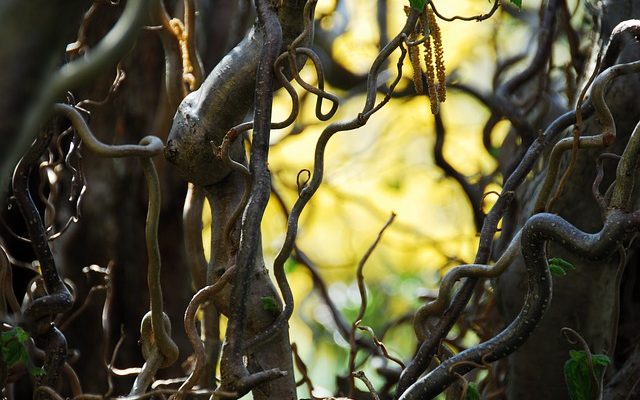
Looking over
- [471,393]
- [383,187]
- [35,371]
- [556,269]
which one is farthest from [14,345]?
[383,187]

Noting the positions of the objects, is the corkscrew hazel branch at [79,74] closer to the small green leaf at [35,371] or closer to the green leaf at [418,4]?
the green leaf at [418,4]

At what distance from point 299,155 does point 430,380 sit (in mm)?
2777

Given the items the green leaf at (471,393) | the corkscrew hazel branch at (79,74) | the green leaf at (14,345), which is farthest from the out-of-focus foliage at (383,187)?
the corkscrew hazel branch at (79,74)

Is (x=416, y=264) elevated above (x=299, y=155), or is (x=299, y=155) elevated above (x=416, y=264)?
(x=299, y=155)

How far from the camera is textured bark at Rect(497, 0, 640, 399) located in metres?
1.58

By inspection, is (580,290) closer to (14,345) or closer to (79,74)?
(14,345)

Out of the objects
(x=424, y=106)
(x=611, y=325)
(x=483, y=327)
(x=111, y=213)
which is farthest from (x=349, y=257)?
(x=611, y=325)

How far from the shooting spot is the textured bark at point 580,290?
1.58 metres

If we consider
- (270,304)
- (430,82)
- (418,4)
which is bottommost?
(270,304)

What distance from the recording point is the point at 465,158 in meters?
3.58

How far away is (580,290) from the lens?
166 cm

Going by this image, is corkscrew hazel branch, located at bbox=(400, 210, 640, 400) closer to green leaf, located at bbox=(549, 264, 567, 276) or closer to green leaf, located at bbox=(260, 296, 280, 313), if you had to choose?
green leaf, located at bbox=(549, 264, 567, 276)

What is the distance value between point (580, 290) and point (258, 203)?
2.70ft

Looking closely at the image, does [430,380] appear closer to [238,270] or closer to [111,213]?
[238,270]
